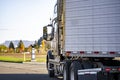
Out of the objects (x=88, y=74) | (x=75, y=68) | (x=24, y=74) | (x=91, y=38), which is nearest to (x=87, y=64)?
(x=75, y=68)

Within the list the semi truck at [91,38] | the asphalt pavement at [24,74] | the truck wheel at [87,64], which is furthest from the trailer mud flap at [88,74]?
the asphalt pavement at [24,74]

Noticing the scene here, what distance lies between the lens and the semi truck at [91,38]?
13969mm

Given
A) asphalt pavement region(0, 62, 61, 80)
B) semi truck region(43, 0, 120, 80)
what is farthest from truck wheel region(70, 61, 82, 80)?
asphalt pavement region(0, 62, 61, 80)

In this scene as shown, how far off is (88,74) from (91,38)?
140 cm

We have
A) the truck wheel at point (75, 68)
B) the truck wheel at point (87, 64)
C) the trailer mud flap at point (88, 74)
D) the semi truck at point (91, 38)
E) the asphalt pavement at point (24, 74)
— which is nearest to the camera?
the semi truck at point (91, 38)

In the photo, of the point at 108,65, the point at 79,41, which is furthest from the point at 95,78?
the point at 79,41

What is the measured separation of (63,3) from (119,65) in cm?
382

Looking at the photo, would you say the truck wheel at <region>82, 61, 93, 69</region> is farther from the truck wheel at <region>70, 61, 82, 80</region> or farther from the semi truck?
the truck wheel at <region>70, 61, 82, 80</region>

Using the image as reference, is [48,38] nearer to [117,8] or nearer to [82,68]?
[82,68]

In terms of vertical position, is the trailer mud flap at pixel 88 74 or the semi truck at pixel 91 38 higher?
the semi truck at pixel 91 38

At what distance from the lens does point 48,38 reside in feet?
73.0

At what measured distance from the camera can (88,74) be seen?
14.4 metres

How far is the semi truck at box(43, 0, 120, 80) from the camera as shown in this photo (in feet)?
45.8

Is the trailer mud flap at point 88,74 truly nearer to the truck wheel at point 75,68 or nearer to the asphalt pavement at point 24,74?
the truck wheel at point 75,68
